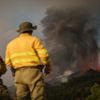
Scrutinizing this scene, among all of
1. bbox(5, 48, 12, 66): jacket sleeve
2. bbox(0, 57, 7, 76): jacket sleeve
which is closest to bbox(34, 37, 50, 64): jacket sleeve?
bbox(5, 48, 12, 66): jacket sleeve

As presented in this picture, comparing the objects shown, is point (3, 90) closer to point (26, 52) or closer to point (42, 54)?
point (26, 52)

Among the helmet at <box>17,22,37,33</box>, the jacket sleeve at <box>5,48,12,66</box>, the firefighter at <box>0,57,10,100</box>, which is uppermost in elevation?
the helmet at <box>17,22,37,33</box>

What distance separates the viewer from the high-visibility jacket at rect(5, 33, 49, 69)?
1499cm

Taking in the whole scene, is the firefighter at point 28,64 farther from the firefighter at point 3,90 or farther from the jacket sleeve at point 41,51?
the firefighter at point 3,90

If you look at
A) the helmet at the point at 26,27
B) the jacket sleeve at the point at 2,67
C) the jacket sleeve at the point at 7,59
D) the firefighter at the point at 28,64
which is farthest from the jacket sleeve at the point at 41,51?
the jacket sleeve at the point at 2,67

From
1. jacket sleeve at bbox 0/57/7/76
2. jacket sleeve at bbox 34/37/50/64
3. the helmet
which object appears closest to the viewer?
jacket sleeve at bbox 34/37/50/64

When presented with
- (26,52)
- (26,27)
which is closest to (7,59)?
(26,52)

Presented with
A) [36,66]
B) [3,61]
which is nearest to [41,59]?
[36,66]

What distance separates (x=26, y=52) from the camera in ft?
49.7

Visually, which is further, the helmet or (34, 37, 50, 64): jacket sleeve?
the helmet

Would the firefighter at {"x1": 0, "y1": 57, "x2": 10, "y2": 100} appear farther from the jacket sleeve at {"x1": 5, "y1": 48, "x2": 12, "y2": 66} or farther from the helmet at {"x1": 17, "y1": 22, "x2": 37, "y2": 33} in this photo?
the helmet at {"x1": 17, "y1": 22, "x2": 37, "y2": 33}

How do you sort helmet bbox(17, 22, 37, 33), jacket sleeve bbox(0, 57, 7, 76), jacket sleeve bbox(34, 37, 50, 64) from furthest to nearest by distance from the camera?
1. jacket sleeve bbox(0, 57, 7, 76)
2. helmet bbox(17, 22, 37, 33)
3. jacket sleeve bbox(34, 37, 50, 64)

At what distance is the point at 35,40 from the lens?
15.1 m

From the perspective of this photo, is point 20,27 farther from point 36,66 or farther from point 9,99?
point 9,99
